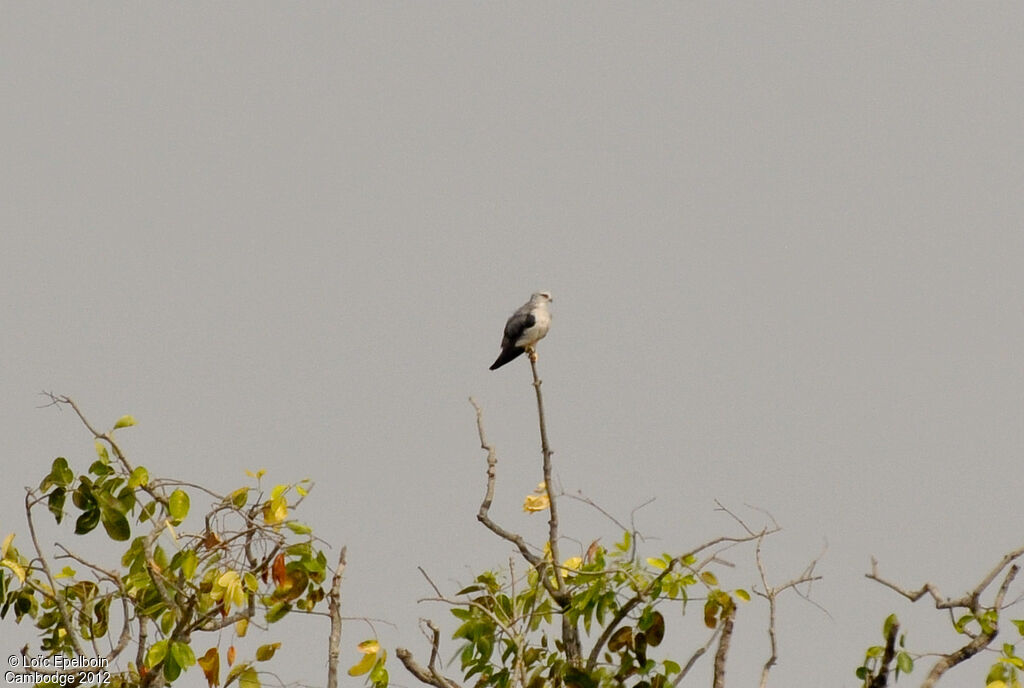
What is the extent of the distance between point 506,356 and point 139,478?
846 cm

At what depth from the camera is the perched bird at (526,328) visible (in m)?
13.2

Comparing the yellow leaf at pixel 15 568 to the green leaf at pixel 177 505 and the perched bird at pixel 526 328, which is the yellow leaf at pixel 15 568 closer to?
the green leaf at pixel 177 505

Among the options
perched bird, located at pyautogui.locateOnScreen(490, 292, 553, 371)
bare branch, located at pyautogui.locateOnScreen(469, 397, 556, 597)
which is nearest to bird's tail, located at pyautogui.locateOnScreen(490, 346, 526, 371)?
perched bird, located at pyautogui.locateOnScreen(490, 292, 553, 371)

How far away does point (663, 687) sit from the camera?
19.2 feet

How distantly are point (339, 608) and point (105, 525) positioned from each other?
1186 mm

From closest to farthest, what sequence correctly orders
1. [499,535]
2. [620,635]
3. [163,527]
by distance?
[163,527] → [620,635] → [499,535]

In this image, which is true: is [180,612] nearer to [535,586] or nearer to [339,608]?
[339,608]

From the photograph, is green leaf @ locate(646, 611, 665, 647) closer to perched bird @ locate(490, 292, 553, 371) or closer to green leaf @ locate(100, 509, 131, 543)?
green leaf @ locate(100, 509, 131, 543)

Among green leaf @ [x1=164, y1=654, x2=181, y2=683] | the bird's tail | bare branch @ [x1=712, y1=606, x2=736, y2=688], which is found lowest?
green leaf @ [x1=164, y1=654, x2=181, y2=683]

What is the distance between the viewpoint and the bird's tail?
44.4 feet

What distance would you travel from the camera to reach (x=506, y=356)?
1358cm

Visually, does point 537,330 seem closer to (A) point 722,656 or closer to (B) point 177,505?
(A) point 722,656

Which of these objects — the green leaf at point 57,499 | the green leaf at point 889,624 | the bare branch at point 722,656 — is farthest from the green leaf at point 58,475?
the green leaf at point 889,624

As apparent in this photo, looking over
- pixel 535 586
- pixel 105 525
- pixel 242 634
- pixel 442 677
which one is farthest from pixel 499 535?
pixel 105 525
